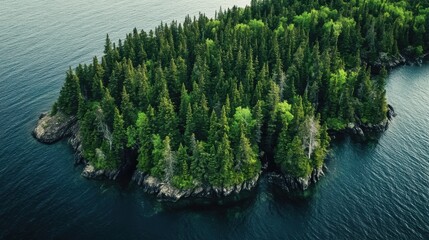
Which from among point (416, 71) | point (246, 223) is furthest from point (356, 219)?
point (416, 71)

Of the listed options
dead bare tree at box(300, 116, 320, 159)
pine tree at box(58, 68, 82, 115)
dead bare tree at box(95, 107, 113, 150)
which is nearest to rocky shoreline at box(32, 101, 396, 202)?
pine tree at box(58, 68, 82, 115)

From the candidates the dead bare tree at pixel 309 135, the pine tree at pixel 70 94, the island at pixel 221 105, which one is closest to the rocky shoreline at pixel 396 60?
the island at pixel 221 105

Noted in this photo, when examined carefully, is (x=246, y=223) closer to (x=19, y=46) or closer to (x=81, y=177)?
(x=81, y=177)

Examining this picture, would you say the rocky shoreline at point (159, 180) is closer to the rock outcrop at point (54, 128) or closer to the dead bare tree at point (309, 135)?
the rock outcrop at point (54, 128)

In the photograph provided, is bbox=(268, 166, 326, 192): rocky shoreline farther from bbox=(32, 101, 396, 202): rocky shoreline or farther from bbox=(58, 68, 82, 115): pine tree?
bbox=(58, 68, 82, 115): pine tree

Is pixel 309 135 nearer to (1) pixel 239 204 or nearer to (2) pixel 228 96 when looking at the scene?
(1) pixel 239 204

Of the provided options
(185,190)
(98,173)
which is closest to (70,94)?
(98,173)
